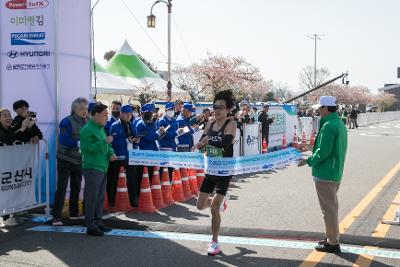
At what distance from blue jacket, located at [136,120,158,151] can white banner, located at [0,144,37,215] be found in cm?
224

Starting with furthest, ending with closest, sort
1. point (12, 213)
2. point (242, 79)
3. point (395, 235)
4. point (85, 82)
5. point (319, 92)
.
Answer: point (319, 92), point (242, 79), point (85, 82), point (12, 213), point (395, 235)

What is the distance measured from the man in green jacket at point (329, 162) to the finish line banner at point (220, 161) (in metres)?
1.06

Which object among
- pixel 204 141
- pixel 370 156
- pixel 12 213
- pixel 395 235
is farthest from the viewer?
pixel 370 156

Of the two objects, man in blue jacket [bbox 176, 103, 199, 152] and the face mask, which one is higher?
the face mask

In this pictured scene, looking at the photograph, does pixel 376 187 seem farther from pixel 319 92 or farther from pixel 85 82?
pixel 319 92

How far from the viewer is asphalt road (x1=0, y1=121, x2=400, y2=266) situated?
595 centimetres

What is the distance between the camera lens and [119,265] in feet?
18.8

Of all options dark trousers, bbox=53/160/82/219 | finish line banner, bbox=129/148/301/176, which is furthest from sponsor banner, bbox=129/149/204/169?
dark trousers, bbox=53/160/82/219

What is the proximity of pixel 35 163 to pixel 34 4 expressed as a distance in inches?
108

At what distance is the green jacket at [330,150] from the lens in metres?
6.09

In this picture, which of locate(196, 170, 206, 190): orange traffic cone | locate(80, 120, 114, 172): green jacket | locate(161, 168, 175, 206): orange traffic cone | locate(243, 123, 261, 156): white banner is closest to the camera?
locate(80, 120, 114, 172): green jacket

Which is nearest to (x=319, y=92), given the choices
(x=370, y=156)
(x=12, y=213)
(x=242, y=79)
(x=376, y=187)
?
(x=242, y=79)

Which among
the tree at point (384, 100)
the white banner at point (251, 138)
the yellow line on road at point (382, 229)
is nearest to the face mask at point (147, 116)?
the yellow line on road at point (382, 229)

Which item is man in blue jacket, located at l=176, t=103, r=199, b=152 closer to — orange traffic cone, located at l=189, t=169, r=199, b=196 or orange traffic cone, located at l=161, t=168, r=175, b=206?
orange traffic cone, located at l=189, t=169, r=199, b=196
